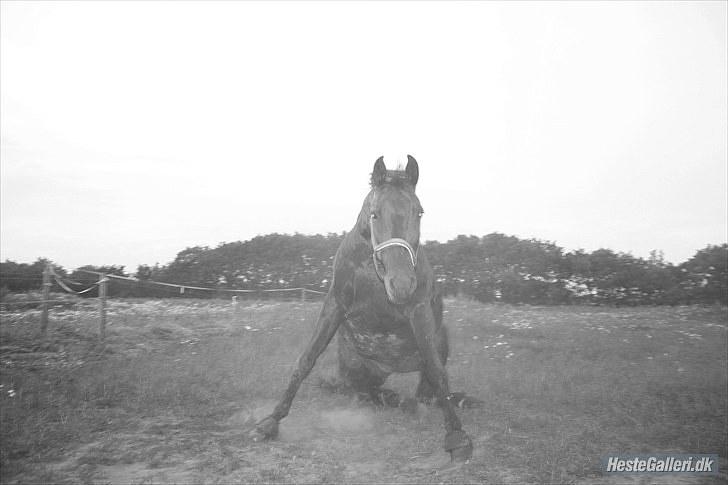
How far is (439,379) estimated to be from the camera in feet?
13.3

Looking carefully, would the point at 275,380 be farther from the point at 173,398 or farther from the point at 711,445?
the point at 711,445

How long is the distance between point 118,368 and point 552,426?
20.5ft

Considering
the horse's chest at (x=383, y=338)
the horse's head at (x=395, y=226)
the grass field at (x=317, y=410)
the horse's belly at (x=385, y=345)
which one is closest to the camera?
the grass field at (x=317, y=410)

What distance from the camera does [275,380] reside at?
6.44 m

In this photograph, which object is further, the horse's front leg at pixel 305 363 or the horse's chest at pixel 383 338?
the horse's chest at pixel 383 338

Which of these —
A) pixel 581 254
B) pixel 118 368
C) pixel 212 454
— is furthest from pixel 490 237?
pixel 212 454

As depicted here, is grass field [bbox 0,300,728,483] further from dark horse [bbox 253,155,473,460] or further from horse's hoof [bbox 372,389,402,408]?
dark horse [bbox 253,155,473,460]

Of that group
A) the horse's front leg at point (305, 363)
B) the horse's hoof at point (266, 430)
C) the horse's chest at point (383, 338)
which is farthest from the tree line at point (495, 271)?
the horse's hoof at point (266, 430)

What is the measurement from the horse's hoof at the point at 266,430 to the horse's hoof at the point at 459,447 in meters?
1.63

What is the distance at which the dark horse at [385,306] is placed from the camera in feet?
12.0

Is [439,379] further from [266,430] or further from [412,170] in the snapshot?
[412,170]

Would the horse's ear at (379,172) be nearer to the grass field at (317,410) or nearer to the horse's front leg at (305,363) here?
the horse's front leg at (305,363)

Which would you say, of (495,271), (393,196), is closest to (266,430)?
(393,196)

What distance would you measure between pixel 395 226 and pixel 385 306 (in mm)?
1022
